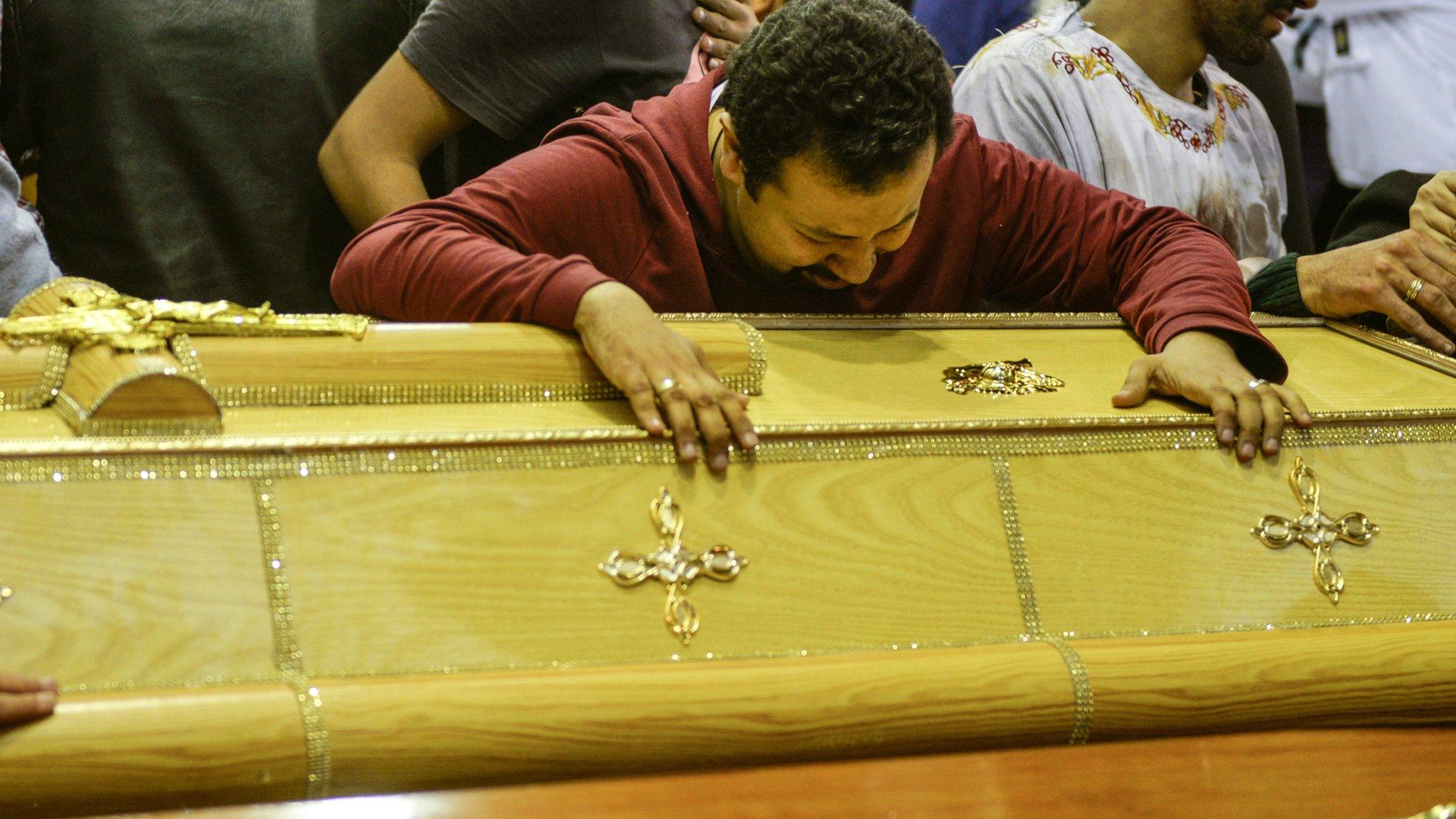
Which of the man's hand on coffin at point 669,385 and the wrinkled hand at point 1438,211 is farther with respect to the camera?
the wrinkled hand at point 1438,211

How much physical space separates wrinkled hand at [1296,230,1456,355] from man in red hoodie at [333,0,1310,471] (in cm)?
22

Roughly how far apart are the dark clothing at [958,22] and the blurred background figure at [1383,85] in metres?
0.89

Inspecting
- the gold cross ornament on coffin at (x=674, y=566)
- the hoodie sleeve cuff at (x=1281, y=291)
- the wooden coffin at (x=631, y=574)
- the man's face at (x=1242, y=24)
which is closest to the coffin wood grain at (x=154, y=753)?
the wooden coffin at (x=631, y=574)

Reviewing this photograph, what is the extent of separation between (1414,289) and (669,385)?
1.27 m

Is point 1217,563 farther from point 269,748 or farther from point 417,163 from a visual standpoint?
point 417,163

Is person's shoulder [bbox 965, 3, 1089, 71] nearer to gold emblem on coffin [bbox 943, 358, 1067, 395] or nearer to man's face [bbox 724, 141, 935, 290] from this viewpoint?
man's face [bbox 724, 141, 935, 290]

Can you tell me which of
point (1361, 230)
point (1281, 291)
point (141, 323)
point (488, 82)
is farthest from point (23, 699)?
point (1361, 230)

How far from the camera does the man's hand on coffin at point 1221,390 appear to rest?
1.64 m

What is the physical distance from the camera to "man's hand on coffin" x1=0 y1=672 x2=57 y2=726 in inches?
44.4

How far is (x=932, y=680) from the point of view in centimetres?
136

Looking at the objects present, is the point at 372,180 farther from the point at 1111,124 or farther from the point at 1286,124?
the point at 1286,124

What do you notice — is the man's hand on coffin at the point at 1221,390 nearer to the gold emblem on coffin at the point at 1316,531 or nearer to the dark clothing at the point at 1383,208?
the gold emblem on coffin at the point at 1316,531

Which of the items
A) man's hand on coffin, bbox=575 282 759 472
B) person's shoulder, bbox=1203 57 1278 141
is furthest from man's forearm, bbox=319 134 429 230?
person's shoulder, bbox=1203 57 1278 141

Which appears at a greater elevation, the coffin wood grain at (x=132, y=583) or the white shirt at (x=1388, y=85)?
the coffin wood grain at (x=132, y=583)
